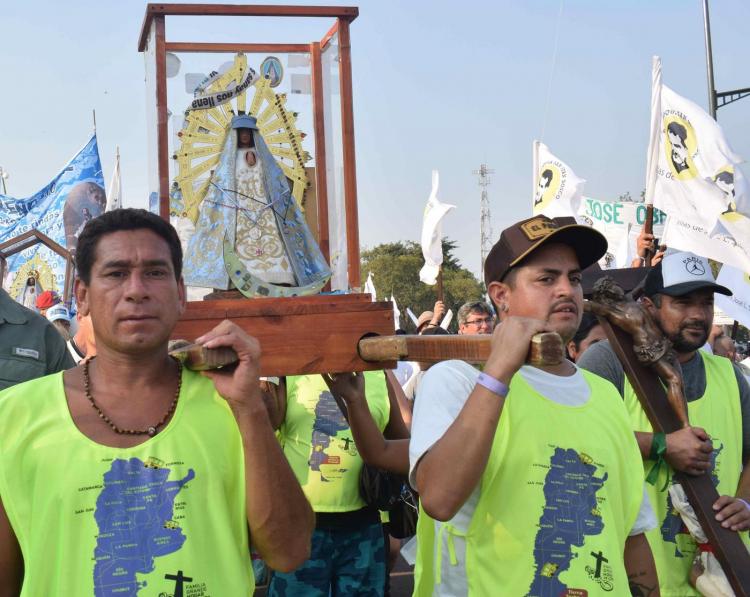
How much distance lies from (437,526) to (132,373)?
101cm

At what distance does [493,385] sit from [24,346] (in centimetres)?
201

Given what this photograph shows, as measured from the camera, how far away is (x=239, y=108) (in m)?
4.84

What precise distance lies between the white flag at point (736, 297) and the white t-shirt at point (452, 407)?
5.51m

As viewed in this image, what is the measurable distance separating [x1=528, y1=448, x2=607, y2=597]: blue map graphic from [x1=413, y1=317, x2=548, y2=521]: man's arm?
0.27 metres

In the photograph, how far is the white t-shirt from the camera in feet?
8.07

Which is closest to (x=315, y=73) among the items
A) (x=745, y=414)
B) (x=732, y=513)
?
(x=745, y=414)

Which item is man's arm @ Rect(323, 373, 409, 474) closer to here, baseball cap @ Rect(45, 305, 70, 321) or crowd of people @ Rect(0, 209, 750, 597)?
crowd of people @ Rect(0, 209, 750, 597)

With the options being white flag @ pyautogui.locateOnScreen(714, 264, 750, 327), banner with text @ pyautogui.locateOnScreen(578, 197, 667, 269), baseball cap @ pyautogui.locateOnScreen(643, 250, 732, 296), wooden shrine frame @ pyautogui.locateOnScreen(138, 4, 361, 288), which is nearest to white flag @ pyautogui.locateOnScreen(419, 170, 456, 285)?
banner with text @ pyautogui.locateOnScreen(578, 197, 667, 269)

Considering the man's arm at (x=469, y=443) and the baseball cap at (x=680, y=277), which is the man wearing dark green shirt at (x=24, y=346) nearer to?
the man's arm at (x=469, y=443)

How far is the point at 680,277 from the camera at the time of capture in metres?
3.76

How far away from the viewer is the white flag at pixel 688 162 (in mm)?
7785

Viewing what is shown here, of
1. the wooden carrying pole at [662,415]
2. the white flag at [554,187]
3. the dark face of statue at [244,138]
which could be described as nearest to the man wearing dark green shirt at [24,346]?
the wooden carrying pole at [662,415]

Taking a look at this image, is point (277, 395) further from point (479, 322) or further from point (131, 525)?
point (479, 322)

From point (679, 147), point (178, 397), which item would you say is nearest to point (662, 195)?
point (679, 147)
